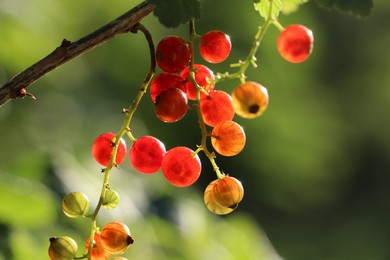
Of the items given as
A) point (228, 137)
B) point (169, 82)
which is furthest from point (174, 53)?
point (228, 137)

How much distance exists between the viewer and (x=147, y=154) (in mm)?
1479

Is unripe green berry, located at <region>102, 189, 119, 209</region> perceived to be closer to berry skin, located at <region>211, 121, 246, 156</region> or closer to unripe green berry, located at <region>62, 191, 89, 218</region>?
unripe green berry, located at <region>62, 191, 89, 218</region>

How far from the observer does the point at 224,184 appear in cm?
137

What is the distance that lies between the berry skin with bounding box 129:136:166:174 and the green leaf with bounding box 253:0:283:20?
324mm

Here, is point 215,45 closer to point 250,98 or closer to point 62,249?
point 250,98

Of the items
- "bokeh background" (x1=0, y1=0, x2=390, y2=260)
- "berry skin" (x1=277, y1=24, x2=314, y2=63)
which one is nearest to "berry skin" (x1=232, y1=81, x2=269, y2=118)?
"berry skin" (x1=277, y1=24, x2=314, y2=63)

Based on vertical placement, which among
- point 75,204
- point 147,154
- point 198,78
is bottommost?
point 75,204

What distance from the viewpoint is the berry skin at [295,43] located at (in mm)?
1316

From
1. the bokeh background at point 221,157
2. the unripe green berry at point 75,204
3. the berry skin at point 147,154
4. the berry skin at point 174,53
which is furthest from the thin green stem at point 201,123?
the bokeh background at point 221,157

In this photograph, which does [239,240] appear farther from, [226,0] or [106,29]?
[226,0]

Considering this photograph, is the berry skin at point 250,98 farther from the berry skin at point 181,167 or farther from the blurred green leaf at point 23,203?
the blurred green leaf at point 23,203

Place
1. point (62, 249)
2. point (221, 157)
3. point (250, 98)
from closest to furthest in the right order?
point (250, 98), point (62, 249), point (221, 157)

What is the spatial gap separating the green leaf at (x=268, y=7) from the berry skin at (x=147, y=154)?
12.8 inches

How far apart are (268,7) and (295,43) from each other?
0.12 metres
